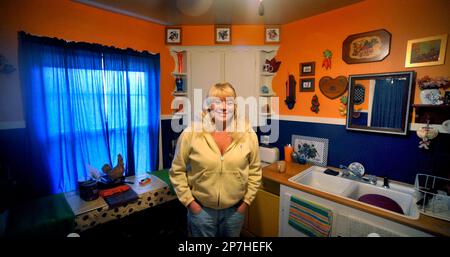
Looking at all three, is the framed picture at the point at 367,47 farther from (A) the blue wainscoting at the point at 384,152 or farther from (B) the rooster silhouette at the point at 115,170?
(B) the rooster silhouette at the point at 115,170

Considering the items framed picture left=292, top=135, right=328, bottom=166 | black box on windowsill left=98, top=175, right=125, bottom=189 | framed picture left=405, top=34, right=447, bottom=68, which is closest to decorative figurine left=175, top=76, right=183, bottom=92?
black box on windowsill left=98, top=175, right=125, bottom=189

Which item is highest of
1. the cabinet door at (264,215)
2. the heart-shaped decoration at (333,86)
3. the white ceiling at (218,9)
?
the white ceiling at (218,9)

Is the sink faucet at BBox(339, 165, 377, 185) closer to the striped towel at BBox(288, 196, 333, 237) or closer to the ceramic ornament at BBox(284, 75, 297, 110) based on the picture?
the striped towel at BBox(288, 196, 333, 237)

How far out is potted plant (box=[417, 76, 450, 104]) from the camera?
129 centimetres

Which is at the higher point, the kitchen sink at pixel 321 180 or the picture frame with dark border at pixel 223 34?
the picture frame with dark border at pixel 223 34

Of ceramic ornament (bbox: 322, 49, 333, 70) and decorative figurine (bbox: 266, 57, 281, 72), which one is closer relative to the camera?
ceramic ornament (bbox: 322, 49, 333, 70)

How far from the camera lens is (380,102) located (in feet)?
5.16

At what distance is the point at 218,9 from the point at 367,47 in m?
1.33

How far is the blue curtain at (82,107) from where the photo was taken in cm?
155

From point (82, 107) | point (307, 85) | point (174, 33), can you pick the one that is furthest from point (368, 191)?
point (82, 107)

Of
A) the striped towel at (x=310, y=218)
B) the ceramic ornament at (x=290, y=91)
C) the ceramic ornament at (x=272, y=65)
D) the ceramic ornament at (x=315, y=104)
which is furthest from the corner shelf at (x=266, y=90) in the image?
the striped towel at (x=310, y=218)

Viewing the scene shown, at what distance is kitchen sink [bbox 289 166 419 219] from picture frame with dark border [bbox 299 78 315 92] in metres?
0.80

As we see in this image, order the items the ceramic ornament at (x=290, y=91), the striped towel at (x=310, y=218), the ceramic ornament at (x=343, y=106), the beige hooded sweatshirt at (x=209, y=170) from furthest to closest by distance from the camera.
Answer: the ceramic ornament at (x=290, y=91) → the ceramic ornament at (x=343, y=106) → the striped towel at (x=310, y=218) → the beige hooded sweatshirt at (x=209, y=170)

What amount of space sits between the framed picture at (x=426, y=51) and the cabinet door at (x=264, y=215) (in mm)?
1471
